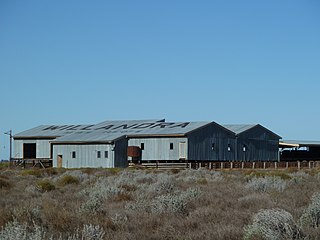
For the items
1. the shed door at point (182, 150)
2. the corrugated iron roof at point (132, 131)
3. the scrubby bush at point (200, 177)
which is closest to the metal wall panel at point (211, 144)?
the shed door at point (182, 150)

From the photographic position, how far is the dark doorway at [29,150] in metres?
58.2

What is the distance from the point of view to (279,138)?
59.9 m

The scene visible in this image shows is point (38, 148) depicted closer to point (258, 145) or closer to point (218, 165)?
point (218, 165)

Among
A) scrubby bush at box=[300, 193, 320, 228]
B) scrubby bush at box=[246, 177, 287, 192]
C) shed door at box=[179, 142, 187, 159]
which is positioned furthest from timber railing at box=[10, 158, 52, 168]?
scrubby bush at box=[300, 193, 320, 228]

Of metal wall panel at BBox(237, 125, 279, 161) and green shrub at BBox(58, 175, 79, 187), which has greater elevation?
metal wall panel at BBox(237, 125, 279, 161)

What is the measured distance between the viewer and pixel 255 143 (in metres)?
56.7

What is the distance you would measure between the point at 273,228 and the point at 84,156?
41235 millimetres

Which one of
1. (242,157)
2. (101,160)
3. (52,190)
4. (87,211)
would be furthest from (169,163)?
(87,211)

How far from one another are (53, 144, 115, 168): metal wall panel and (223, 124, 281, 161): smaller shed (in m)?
13.4

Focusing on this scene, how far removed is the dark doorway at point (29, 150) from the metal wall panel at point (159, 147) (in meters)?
13.0

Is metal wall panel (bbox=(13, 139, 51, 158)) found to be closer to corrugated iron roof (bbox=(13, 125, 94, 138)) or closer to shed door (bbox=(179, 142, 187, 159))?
corrugated iron roof (bbox=(13, 125, 94, 138))

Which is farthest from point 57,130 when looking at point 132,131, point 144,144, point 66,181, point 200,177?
point 66,181

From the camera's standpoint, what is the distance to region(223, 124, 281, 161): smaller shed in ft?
181

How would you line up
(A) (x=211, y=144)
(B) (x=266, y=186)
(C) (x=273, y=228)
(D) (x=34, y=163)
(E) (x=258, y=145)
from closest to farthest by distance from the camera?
(C) (x=273, y=228), (B) (x=266, y=186), (A) (x=211, y=144), (D) (x=34, y=163), (E) (x=258, y=145)
